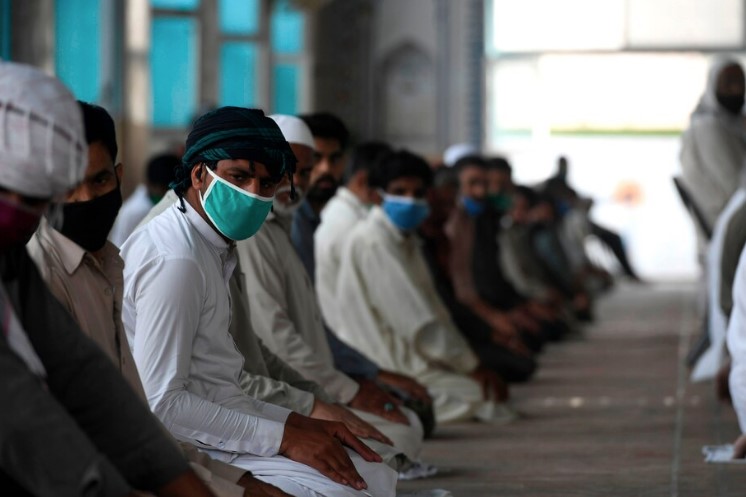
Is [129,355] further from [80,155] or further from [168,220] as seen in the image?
[80,155]

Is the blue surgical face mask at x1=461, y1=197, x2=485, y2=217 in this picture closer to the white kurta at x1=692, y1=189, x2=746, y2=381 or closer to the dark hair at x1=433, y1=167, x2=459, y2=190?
the dark hair at x1=433, y1=167, x2=459, y2=190

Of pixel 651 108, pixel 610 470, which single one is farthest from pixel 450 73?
pixel 610 470

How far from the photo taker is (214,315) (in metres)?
3.02

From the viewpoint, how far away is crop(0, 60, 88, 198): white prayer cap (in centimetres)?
191

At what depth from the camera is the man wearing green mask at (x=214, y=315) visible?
2.95m

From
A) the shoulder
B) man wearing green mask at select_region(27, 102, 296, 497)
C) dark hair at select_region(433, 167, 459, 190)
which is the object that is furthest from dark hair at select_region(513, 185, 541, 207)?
man wearing green mask at select_region(27, 102, 296, 497)

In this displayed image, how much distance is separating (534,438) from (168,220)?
2.86 meters

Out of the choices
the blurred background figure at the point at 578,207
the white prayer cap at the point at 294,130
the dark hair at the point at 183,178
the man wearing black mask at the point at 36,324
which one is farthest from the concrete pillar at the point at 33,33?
the man wearing black mask at the point at 36,324

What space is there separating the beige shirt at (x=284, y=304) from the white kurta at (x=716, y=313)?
2.30m

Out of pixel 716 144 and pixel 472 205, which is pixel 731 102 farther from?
pixel 472 205

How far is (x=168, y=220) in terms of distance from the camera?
3111 millimetres

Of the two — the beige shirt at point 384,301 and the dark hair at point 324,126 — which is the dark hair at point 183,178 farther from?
the beige shirt at point 384,301

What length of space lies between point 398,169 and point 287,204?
1668 millimetres

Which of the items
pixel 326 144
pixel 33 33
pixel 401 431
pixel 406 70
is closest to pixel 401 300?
pixel 326 144
